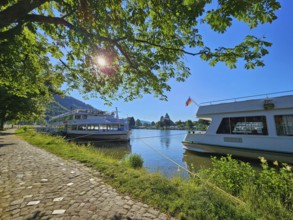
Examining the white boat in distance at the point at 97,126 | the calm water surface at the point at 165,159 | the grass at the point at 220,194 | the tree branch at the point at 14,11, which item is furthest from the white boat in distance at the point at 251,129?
the white boat in distance at the point at 97,126

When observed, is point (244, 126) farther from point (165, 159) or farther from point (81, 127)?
point (81, 127)

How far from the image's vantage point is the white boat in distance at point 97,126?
29.6 meters

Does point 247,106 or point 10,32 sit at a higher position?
point 10,32

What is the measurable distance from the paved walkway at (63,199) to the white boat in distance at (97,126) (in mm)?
20903

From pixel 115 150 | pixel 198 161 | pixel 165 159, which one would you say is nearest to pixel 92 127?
pixel 115 150

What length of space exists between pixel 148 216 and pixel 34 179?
367 cm

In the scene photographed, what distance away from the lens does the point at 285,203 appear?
425 cm

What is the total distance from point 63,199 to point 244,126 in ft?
44.4

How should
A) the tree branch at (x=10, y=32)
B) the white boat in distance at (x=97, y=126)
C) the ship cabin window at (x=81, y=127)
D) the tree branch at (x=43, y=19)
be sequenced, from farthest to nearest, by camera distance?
the ship cabin window at (x=81, y=127) → the white boat in distance at (x=97, y=126) → the tree branch at (x=43, y=19) → the tree branch at (x=10, y=32)

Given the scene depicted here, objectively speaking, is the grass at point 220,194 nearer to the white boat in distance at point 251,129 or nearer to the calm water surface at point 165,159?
the calm water surface at point 165,159

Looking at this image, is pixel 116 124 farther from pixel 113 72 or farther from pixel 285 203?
pixel 285 203

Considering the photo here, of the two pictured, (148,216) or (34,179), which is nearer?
(148,216)

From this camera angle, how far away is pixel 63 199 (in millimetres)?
3885

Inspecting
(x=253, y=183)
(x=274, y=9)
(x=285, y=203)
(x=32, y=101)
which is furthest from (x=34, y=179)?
(x=32, y=101)
